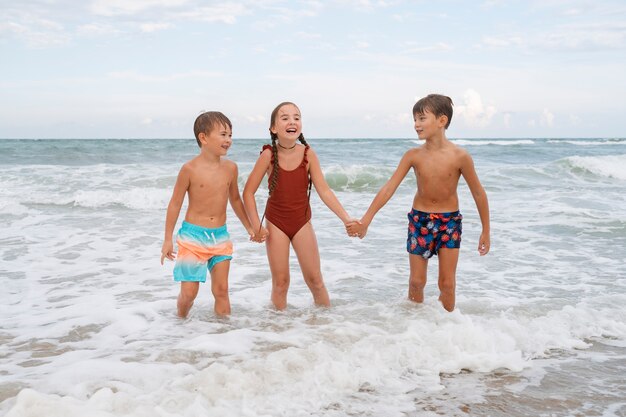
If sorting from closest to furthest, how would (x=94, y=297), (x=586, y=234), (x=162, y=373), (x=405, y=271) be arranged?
(x=162, y=373) → (x=94, y=297) → (x=405, y=271) → (x=586, y=234)

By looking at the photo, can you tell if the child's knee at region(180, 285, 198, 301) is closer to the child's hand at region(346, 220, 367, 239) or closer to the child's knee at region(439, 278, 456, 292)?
the child's hand at region(346, 220, 367, 239)

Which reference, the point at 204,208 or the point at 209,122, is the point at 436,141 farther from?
the point at 204,208

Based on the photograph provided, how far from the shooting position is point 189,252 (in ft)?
15.3

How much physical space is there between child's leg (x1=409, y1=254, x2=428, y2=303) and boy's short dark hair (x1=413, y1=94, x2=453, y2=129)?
3.81 feet

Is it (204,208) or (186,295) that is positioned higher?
(204,208)

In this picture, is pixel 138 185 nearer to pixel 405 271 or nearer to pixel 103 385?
pixel 405 271

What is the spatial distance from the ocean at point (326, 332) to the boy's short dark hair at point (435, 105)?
5.40ft

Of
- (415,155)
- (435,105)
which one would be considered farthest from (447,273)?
(435,105)

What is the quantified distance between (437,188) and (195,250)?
1.96m

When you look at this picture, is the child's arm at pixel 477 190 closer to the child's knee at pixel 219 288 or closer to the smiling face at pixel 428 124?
the smiling face at pixel 428 124

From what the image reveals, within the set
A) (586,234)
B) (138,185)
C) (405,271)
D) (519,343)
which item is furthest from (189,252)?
(138,185)

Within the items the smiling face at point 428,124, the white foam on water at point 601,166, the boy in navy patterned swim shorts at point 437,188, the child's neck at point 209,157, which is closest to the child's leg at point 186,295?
the child's neck at point 209,157

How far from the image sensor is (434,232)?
486 cm

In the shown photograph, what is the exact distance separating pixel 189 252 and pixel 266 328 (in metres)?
0.84
